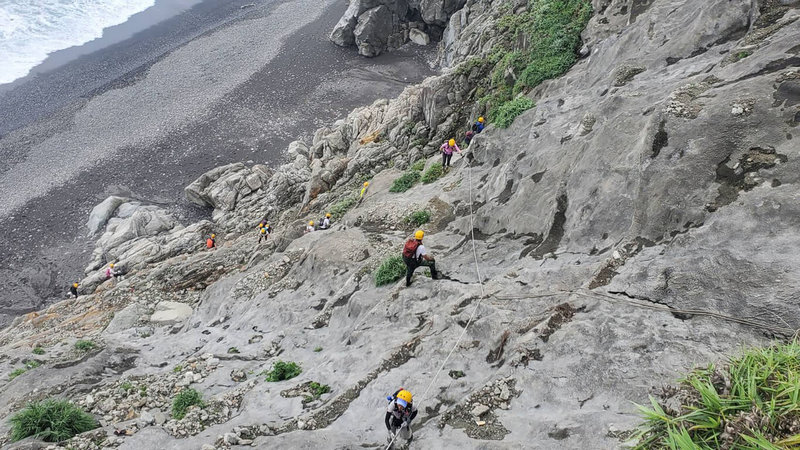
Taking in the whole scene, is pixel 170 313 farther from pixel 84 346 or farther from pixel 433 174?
pixel 433 174

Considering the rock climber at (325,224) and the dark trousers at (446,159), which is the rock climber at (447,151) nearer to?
the dark trousers at (446,159)

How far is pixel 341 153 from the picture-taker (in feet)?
124

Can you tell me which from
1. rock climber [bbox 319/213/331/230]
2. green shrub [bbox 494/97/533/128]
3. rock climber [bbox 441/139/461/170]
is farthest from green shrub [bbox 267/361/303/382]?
green shrub [bbox 494/97/533/128]

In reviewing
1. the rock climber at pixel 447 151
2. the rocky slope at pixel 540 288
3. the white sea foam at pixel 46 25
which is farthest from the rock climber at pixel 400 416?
the white sea foam at pixel 46 25

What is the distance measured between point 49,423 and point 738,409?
14.6 metres

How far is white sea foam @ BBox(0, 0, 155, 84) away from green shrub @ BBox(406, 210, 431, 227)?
215 feet

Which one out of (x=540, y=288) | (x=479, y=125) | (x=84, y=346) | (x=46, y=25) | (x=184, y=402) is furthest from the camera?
(x=46, y=25)

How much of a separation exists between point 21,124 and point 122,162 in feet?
52.7

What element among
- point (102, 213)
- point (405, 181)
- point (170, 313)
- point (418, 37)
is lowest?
point (170, 313)

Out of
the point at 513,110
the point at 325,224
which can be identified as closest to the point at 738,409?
the point at 513,110

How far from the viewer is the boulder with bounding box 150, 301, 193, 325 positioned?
896 inches

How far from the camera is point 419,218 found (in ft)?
65.4

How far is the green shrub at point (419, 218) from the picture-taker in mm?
19875

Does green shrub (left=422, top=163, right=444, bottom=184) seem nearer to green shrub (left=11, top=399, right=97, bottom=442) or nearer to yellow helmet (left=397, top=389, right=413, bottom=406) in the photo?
yellow helmet (left=397, top=389, right=413, bottom=406)
